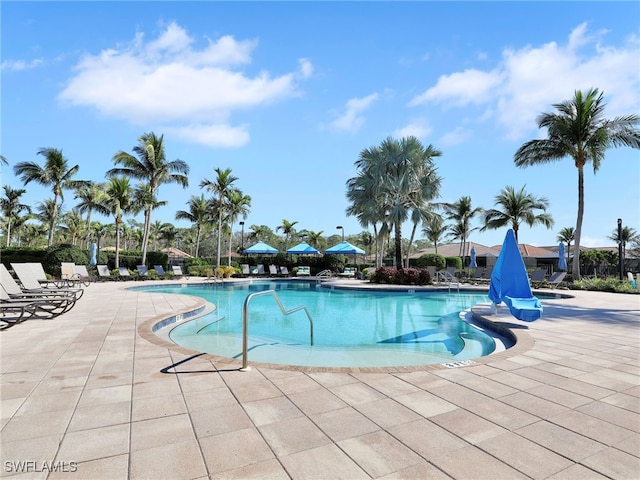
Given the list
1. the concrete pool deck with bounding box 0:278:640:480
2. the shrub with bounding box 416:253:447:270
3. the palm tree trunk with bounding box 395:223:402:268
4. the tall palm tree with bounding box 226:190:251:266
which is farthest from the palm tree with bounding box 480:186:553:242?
the concrete pool deck with bounding box 0:278:640:480

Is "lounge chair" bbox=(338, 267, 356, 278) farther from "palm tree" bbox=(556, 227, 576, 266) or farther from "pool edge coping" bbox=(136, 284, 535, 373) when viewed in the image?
"palm tree" bbox=(556, 227, 576, 266)

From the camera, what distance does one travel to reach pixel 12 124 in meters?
10.2

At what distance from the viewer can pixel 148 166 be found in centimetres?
2462

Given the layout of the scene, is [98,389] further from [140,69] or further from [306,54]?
[306,54]

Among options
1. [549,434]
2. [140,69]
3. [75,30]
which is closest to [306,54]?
[140,69]

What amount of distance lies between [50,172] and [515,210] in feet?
104

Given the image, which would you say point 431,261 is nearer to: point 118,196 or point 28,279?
point 118,196

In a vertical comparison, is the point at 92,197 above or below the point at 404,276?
above

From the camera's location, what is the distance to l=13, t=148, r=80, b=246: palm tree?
936 inches

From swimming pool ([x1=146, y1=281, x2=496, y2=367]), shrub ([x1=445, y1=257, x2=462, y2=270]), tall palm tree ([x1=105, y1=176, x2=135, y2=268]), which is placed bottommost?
swimming pool ([x1=146, y1=281, x2=496, y2=367])

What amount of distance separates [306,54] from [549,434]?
9.71 m

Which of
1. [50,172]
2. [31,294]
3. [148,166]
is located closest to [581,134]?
[31,294]

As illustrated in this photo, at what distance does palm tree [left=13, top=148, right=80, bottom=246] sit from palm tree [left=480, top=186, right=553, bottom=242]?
29.4m

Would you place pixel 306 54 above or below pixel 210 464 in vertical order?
above
